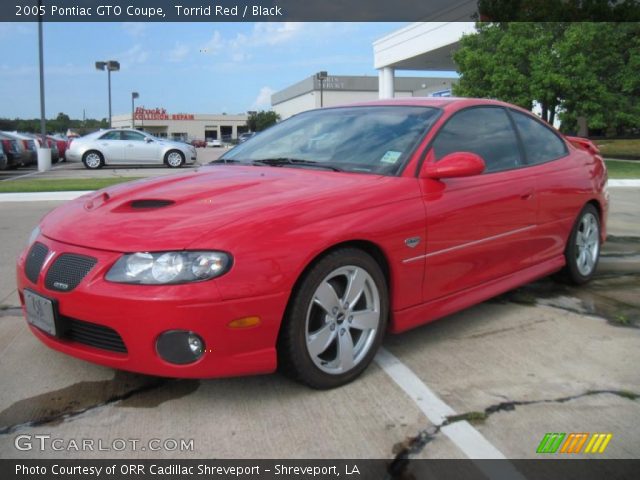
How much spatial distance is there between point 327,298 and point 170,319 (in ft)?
2.48

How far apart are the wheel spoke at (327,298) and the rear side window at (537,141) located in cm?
210

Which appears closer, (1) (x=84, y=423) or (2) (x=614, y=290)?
(1) (x=84, y=423)

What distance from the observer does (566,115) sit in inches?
815

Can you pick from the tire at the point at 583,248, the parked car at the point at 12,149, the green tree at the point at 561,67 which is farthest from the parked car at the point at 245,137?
the green tree at the point at 561,67

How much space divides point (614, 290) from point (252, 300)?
134 inches

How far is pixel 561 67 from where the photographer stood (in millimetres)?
19500

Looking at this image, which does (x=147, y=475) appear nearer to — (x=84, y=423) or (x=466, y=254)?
(x=84, y=423)

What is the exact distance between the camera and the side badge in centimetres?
315

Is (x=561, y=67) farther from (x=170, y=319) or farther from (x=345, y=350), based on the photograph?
(x=170, y=319)

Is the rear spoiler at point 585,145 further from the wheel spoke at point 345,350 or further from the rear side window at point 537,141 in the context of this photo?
the wheel spoke at point 345,350

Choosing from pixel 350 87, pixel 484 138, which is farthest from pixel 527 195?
A: pixel 350 87

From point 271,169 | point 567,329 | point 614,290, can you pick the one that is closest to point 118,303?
point 271,169

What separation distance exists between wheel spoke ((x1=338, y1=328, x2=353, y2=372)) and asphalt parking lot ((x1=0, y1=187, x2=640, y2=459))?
13 cm

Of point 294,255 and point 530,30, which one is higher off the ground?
point 530,30
